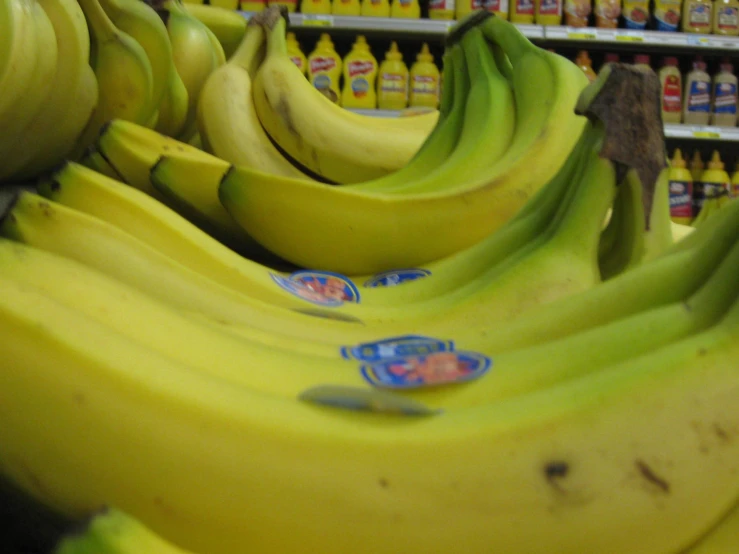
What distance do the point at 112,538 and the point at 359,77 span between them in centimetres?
237

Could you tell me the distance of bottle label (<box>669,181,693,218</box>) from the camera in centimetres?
252

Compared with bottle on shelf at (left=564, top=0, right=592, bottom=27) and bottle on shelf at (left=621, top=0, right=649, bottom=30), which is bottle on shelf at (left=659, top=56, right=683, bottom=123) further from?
bottle on shelf at (left=564, top=0, right=592, bottom=27)

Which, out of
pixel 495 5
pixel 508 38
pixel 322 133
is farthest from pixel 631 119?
pixel 495 5

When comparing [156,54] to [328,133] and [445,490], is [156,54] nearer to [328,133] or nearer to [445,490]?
[328,133]

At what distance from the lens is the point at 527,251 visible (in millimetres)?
568

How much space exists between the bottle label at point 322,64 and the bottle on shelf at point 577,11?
838 millimetres

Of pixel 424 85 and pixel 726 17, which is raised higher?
pixel 726 17

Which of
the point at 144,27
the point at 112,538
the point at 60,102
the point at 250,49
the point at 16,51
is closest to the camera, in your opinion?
the point at 112,538

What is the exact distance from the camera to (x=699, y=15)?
2484 mm

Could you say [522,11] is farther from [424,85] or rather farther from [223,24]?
[223,24]

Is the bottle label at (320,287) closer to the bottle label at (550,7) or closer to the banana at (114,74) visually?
the banana at (114,74)

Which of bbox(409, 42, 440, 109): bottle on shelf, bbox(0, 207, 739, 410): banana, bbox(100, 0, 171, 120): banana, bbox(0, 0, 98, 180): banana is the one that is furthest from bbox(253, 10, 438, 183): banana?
bbox(409, 42, 440, 109): bottle on shelf

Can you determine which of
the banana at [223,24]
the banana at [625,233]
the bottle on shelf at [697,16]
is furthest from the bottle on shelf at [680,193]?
the banana at [625,233]

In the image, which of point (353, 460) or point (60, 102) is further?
point (60, 102)
